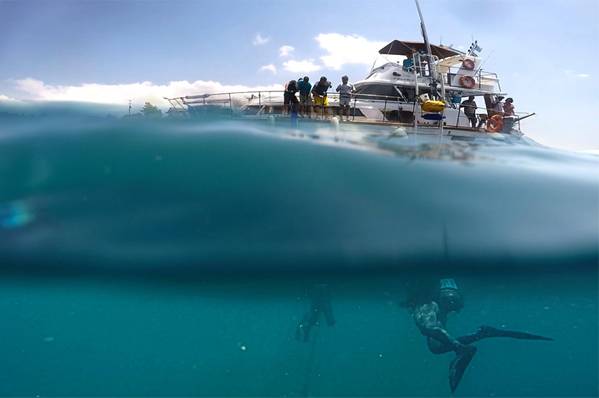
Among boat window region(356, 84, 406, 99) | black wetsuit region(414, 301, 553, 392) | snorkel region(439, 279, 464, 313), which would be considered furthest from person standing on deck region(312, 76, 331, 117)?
black wetsuit region(414, 301, 553, 392)

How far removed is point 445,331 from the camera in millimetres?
8500

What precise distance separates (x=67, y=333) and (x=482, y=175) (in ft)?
225

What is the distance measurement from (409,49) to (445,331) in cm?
1650

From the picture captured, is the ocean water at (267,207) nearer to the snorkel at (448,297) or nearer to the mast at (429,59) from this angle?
the snorkel at (448,297)

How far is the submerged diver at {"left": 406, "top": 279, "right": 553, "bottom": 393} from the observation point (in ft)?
27.3

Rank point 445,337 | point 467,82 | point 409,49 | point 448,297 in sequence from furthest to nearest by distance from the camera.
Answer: point 467,82 < point 409,49 < point 448,297 < point 445,337

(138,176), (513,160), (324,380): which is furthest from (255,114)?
(324,380)

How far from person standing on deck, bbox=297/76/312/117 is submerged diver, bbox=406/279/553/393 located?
6.75m

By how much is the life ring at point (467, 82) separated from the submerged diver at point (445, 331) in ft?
48.9

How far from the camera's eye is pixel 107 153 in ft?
24.9

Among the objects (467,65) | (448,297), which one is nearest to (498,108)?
(467,65)

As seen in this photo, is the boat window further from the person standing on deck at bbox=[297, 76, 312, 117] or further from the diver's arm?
the diver's arm

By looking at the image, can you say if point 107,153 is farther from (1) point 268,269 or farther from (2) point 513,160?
(2) point 513,160

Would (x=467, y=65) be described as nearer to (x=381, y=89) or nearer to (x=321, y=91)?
(x=381, y=89)
